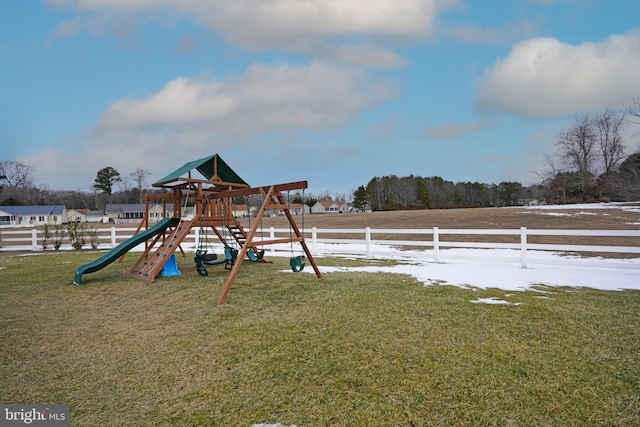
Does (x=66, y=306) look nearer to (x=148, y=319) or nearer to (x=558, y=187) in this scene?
(x=148, y=319)

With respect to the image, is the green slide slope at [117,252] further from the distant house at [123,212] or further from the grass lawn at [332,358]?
the distant house at [123,212]

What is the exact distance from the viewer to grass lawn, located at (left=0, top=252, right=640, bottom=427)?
2.68 metres

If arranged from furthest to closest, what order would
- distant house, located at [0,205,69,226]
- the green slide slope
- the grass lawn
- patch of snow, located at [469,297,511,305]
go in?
1. distant house, located at [0,205,69,226]
2. the green slide slope
3. patch of snow, located at [469,297,511,305]
4. the grass lawn

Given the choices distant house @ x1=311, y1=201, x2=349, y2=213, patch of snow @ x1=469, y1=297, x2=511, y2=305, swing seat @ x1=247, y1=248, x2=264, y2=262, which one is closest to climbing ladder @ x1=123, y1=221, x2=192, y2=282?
swing seat @ x1=247, y1=248, x2=264, y2=262

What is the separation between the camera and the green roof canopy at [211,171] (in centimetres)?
960

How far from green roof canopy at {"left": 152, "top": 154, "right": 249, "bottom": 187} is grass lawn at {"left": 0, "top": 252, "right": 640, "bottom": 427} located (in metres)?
4.16

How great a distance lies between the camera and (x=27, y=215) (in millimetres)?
54812

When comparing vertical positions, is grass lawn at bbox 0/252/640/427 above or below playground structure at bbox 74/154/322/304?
below

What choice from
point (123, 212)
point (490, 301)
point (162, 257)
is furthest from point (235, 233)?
point (123, 212)

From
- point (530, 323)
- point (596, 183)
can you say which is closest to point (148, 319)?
point (530, 323)

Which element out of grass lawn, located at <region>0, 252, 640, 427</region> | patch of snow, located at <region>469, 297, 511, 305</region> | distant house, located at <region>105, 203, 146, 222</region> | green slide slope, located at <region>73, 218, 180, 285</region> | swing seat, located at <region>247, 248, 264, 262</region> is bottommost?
grass lawn, located at <region>0, 252, 640, 427</region>

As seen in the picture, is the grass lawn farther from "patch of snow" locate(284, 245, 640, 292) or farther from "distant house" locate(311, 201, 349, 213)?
"distant house" locate(311, 201, 349, 213)

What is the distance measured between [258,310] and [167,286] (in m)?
3.14

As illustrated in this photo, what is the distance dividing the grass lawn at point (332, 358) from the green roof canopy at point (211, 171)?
416 cm
